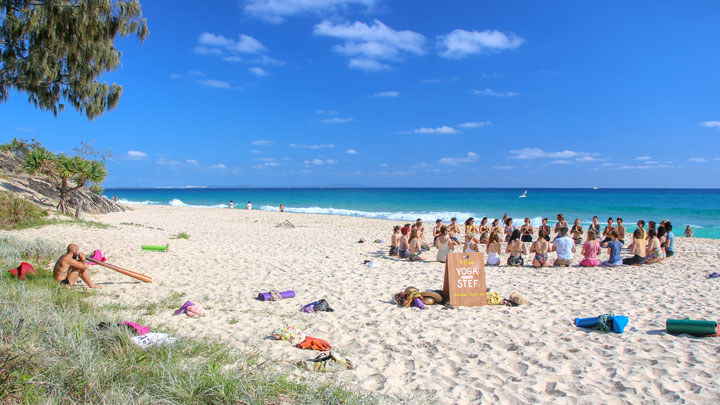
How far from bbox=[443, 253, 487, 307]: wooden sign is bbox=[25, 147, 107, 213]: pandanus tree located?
58.1 ft

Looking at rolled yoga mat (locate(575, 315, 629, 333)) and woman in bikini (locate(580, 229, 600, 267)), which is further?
woman in bikini (locate(580, 229, 600, 267))

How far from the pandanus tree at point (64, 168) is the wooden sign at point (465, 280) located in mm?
17694

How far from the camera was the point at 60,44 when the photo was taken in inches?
367

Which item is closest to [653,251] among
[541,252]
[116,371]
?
[541,252]

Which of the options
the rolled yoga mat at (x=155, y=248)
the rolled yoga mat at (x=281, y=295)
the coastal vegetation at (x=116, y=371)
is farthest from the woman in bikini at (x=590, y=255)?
the rolled yoga mat at (x=155, y=248)

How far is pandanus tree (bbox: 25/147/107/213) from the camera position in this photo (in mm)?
17234

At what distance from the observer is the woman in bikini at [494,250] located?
35.2 ft

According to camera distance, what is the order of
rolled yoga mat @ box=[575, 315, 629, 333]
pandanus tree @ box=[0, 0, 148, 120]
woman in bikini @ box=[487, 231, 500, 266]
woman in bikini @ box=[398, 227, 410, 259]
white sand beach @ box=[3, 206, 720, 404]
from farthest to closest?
woman in bikini @ box=[398, 227, 410, 259] < woman in bikini @ box=[487, 231, 500, 266] < pandanus tree @ box=[0, 0, 148, 120] < rolled yoga mat @ box=[575, 315, 629, 333] < white sand beach @ box=[3, 206, 720, 404]

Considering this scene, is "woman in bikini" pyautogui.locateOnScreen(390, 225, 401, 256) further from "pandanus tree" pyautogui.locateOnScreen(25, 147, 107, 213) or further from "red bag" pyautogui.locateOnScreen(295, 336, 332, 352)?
"pandanus tree" pyautogui.locateOnScreen(25, 147, 107, 213)

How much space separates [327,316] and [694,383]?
4367mm

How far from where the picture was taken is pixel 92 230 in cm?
1319

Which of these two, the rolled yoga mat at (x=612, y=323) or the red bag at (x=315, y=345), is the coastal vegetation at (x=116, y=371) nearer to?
the red bag at (x=315, y=345)

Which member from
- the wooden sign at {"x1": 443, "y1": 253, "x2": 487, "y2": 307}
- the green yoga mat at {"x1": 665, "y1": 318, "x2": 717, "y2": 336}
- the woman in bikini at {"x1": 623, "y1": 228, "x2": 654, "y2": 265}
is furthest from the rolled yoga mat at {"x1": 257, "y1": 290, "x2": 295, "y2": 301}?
the woman in bikini at {"x1": 623, "y1": 228, "x2": 654, "y2": 265}

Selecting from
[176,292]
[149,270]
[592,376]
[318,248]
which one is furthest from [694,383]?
[318,248]
